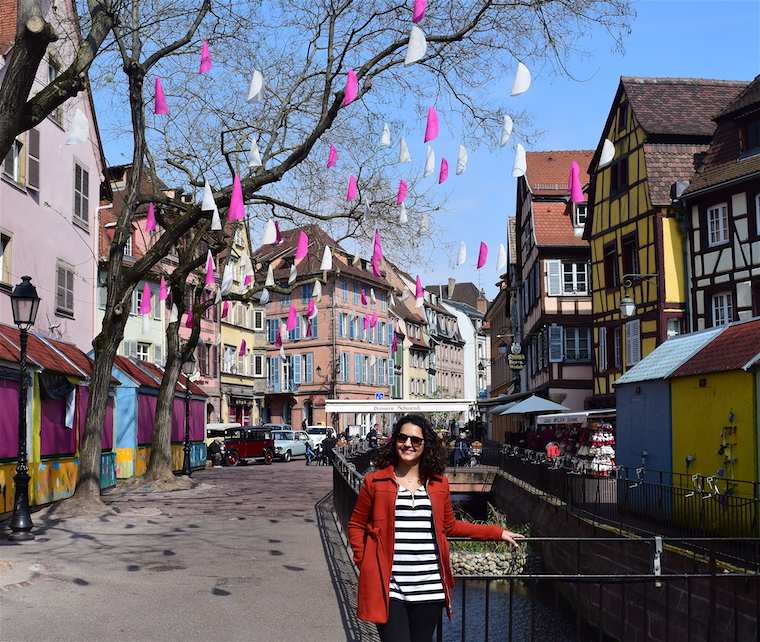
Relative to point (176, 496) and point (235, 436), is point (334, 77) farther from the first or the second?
point (235, 436)

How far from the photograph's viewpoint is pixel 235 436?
45.7 m

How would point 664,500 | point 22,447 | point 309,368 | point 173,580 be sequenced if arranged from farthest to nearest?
point 309,368
point 664,500
point 22,447
point 173,580

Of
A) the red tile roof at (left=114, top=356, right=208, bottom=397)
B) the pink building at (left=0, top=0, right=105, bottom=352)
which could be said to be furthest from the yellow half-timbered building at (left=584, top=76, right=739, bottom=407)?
the pink building at (left=0, top=0, right=105, bottom=352)

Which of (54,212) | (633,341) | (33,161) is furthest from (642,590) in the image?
(633,341)

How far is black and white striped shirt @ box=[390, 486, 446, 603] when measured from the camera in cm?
527

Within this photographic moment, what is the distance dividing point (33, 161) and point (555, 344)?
898 inches

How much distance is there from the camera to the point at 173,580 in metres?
11.0

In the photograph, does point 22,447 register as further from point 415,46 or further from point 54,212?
point 54,212

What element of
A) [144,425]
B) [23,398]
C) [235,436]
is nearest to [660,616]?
[23,398]

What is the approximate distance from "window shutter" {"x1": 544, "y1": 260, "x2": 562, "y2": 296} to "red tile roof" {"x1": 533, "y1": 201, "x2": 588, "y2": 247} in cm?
79

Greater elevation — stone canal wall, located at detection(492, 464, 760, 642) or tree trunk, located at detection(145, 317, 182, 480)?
tree trunk, located at detection(145, 317, 182, 480)

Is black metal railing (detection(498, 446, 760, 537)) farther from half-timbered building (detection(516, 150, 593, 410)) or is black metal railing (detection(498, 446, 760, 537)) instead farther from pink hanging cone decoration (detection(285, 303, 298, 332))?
pink hanging cone decoration (detection(285, 303, 298, 332))

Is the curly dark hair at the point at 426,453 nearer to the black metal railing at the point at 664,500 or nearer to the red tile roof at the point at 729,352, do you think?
the black metal railing at the point at 664,500

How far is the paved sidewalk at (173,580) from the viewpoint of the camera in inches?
336
